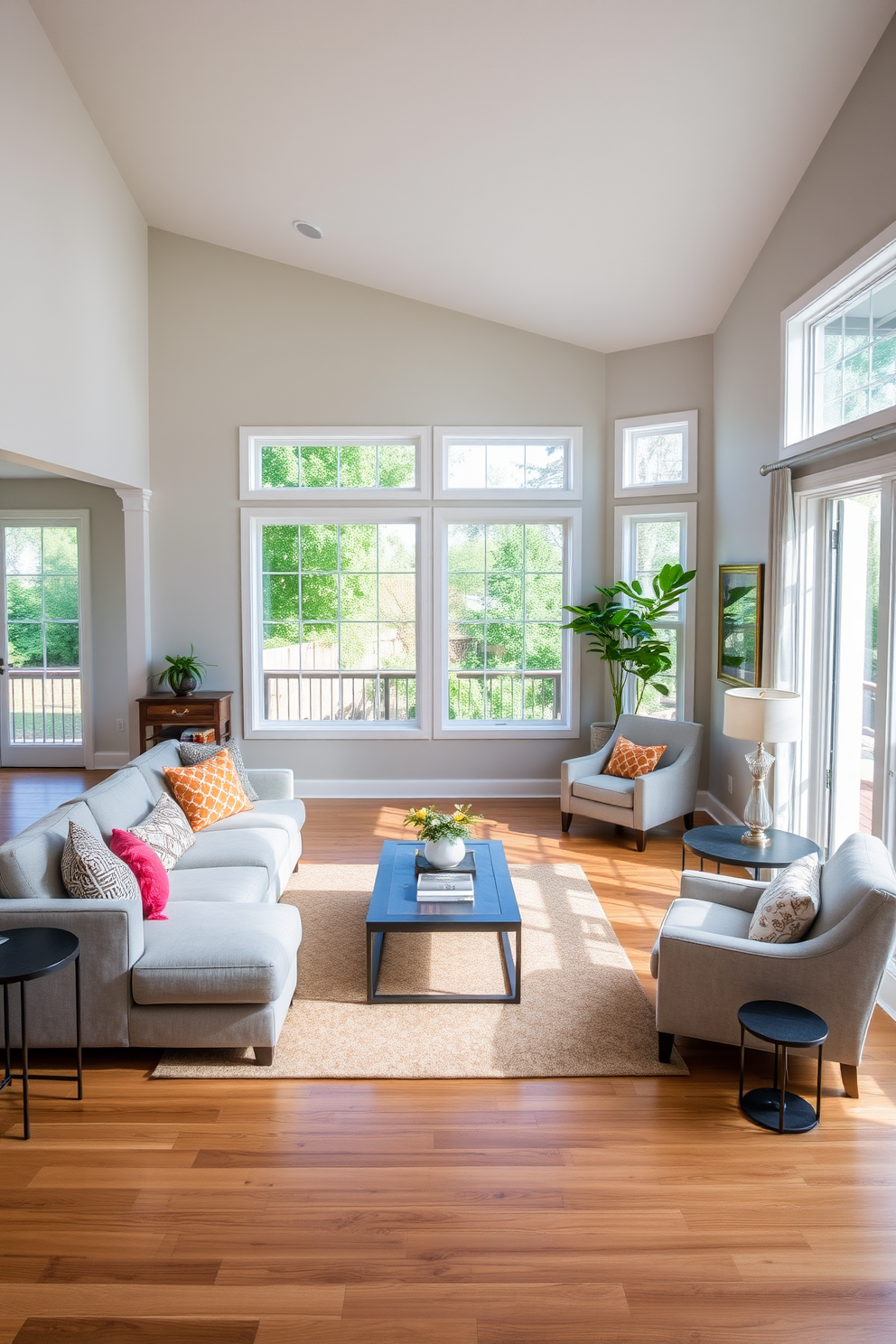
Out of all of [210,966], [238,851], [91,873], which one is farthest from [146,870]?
[238,851]

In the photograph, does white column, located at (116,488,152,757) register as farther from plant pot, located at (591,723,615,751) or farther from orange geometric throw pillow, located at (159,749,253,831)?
plant pot, located at (591,723,615,751)

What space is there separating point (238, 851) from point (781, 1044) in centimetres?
261

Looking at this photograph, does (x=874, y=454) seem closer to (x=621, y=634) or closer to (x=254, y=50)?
(x=621, y=634)

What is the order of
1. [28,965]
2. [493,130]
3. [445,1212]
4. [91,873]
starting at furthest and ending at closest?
1. [493,130]
2. [91,873]
3. [28,965]
4. [445,1212]

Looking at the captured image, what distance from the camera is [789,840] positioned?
427 centimetres

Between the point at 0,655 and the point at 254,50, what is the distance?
5.81m

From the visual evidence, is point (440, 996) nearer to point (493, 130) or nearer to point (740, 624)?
point (740, 624)

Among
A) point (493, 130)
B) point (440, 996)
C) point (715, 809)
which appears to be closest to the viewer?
point (440, 996)

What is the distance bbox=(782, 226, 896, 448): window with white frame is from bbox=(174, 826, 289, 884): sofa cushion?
11.2ft

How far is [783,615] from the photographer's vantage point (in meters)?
4.86

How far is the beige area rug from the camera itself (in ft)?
10.8

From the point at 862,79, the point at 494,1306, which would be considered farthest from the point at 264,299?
the point at 494,1306

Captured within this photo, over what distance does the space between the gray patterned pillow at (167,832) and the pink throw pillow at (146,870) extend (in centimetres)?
17

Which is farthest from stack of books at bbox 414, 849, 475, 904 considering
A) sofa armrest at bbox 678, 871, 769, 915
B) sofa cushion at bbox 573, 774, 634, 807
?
sofa cushion at bbox 573, 774, 634, 807
